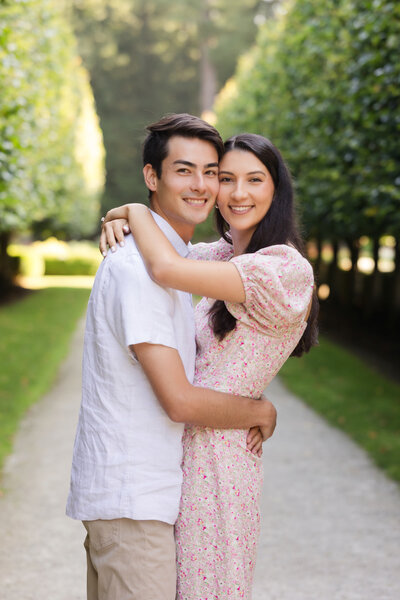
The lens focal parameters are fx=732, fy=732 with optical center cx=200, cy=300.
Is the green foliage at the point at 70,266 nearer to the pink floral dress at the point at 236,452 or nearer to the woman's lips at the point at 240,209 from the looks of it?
the woman's lips at the point at 240,209

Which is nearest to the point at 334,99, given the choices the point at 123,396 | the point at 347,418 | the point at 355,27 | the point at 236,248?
the point at 355,27

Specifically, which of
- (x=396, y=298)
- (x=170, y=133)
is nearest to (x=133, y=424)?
(x=170, y=133)

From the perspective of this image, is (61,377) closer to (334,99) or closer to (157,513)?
(334,99)

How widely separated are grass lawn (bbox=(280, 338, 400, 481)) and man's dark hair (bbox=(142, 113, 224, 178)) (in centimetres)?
490

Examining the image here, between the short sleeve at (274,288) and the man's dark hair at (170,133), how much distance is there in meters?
0.44

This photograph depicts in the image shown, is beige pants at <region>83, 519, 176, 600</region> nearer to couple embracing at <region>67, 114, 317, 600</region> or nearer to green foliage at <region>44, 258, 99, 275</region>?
couple embracing at <region>67, 114, 317, 600</region>

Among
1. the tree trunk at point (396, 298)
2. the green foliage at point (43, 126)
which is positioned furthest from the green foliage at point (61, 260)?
the tree trunk at point (396, 298)

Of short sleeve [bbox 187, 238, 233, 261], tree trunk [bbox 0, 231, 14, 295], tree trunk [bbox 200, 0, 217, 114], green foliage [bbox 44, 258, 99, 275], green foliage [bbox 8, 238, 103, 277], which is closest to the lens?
short sleeve [bbox 187, 238, 233, 261]

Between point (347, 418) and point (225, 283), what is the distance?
6.85 metres

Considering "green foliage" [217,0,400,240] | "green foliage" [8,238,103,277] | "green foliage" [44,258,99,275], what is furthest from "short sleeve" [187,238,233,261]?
"green foliage" [44,258,99,275]

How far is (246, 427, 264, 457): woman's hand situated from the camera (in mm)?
2621

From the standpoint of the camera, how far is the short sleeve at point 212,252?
3191mm

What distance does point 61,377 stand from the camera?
11.3 m

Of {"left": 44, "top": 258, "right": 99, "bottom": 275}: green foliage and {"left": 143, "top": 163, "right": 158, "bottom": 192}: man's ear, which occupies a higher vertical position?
{"left": 143, "top": 163, "right": 158, "bottom": 192}: man's ear
